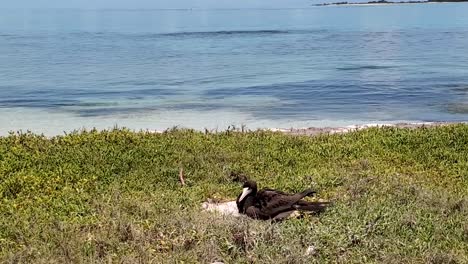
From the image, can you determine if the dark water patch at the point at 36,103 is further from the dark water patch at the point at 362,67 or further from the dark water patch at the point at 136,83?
the dark water patch at the point at 362,67

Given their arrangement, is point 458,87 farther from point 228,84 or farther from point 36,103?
point 36,103

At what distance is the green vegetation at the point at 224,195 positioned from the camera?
6.99 m

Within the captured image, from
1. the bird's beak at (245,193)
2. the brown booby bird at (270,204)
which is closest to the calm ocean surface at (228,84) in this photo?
the bird's beak at (245,193)

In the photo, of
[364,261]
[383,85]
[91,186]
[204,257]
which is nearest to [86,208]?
[91,186]

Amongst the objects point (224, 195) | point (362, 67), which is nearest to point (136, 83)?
point (362, 67)

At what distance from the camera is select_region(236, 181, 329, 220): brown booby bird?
26.7 ft

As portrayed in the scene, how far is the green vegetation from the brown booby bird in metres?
0.27

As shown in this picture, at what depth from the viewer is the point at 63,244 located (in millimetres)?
6988

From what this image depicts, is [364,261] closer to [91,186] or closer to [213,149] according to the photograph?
[91,186]

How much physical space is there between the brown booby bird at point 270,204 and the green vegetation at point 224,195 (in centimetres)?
27

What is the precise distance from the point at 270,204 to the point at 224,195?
146 centimetres

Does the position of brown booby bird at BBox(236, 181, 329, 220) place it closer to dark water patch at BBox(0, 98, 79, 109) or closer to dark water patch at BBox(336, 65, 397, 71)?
dark water patch at BBox(0, 98, 79, 109)

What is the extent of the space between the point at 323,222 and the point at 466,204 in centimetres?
211

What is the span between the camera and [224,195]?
959 centimetres
